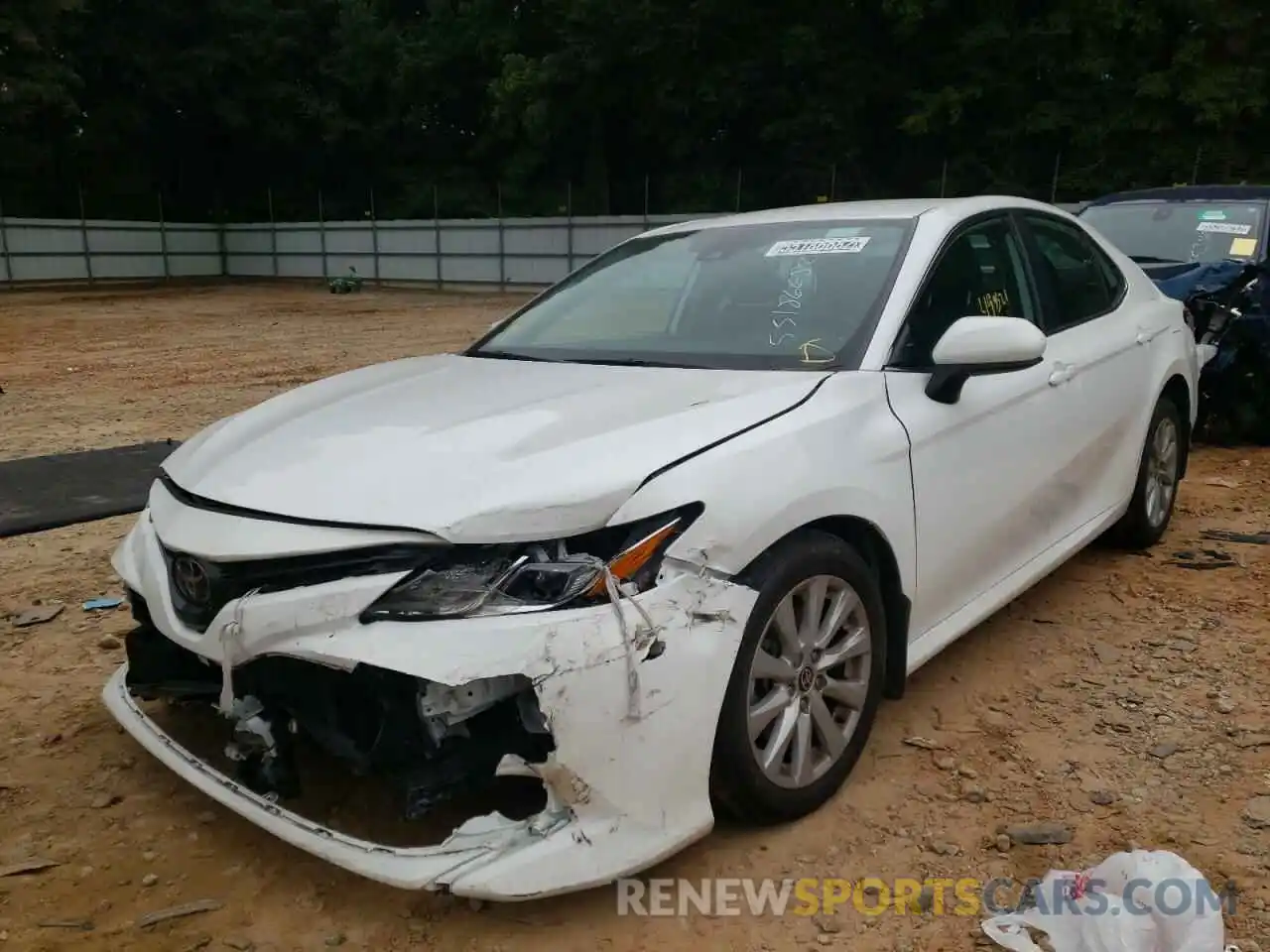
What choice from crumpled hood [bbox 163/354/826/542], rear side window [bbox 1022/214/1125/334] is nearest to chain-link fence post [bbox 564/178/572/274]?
rear side window [bbox 1022/214/1125/334]

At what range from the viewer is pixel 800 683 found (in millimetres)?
2512

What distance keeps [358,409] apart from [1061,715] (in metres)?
2.23

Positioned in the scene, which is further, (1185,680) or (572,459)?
(1185,680)

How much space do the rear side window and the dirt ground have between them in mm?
1092

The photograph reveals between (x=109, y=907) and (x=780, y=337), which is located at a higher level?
(x=780, y=337)

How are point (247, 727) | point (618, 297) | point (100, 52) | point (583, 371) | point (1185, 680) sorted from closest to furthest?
1. point (247, 727)
2. point (583, 371)
3. point (1185, 680)
4. point (618, 297)
5. point (100, 52)

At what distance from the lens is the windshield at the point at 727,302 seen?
304 centimetres

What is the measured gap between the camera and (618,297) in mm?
3635

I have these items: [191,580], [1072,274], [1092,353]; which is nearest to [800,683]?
[191,580]

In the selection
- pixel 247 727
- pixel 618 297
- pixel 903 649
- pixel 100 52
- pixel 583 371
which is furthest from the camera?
pixel 100 52

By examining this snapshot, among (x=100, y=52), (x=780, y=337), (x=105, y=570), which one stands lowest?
(x=105, y=570)

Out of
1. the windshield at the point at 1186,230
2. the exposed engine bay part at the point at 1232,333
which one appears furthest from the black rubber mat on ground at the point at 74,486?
the windshield at the point at 1186,230

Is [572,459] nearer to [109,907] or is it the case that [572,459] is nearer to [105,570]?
[109,907]

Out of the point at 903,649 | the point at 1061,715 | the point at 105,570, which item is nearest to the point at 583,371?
the point at 903,649
